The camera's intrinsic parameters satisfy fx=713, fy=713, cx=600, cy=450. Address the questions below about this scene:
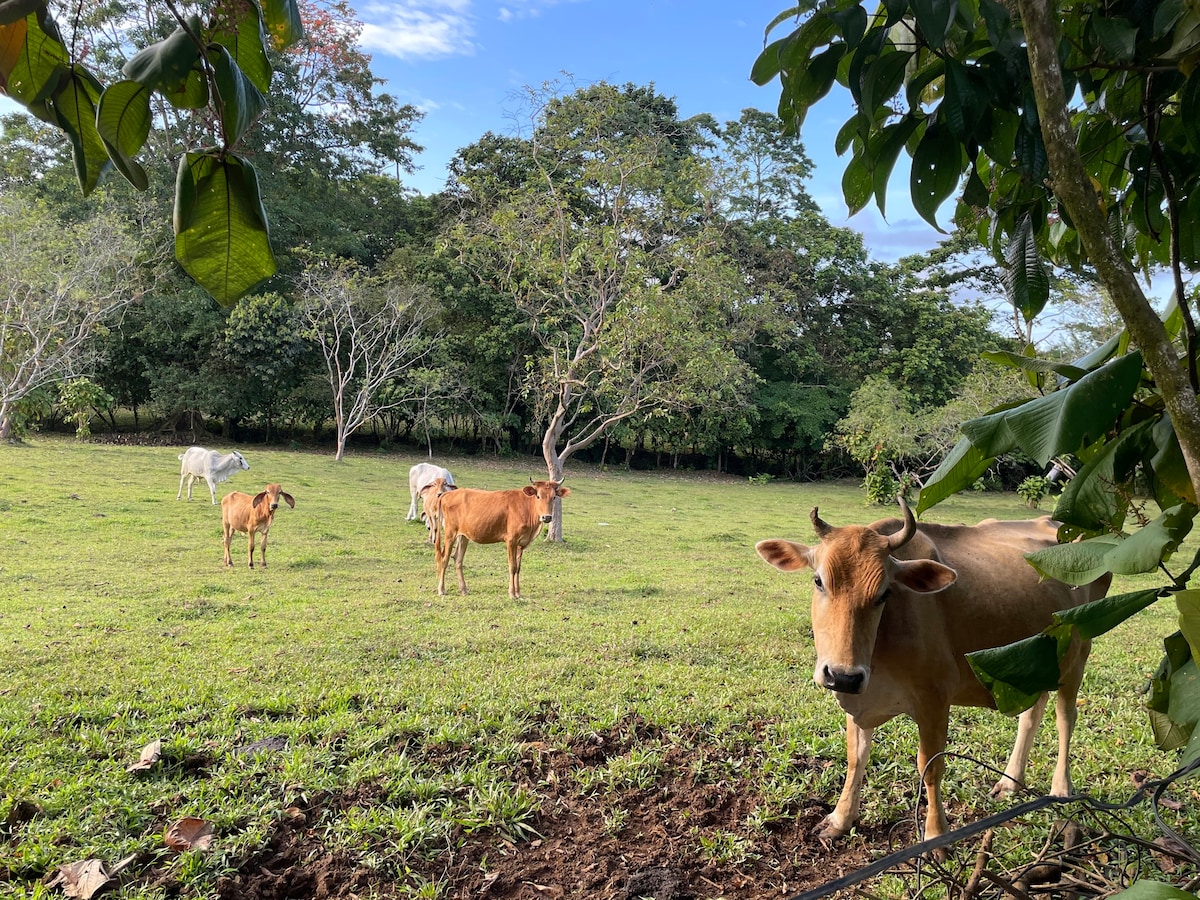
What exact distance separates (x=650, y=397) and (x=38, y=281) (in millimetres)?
14946

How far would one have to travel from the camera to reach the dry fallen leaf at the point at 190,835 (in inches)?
97.0

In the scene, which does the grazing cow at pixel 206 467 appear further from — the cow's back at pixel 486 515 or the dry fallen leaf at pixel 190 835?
the dry fallen leaf at pixel 190 835

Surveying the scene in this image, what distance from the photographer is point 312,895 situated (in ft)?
7.54

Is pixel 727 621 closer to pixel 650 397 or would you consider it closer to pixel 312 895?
pixel 312 895

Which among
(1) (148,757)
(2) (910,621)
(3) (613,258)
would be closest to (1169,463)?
(2) (910,621)

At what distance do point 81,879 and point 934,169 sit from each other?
3.05 metres

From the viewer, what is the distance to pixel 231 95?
2.50 feet

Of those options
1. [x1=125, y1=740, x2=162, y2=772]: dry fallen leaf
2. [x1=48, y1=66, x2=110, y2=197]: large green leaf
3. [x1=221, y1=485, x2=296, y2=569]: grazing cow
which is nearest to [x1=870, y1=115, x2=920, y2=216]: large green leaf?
[x1=48, y1=66, x2=110, y2=197]: large green leaf

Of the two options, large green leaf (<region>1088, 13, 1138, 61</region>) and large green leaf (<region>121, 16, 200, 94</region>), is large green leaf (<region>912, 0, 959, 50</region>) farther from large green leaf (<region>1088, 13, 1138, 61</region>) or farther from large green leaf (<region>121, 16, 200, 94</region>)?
large green leaf (<region>121, 16, 200, 94</region>)

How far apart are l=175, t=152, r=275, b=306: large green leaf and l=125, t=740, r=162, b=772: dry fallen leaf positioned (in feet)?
9.96

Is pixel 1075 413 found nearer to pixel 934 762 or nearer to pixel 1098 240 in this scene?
pixel 1098 240

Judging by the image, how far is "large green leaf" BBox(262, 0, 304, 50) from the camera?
0.90 m

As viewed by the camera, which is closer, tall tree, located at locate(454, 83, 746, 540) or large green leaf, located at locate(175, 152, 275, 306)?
large green leaf, located at locate(175, 152, 275, 306)

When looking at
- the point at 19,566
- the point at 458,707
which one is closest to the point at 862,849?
the point at 458,707
